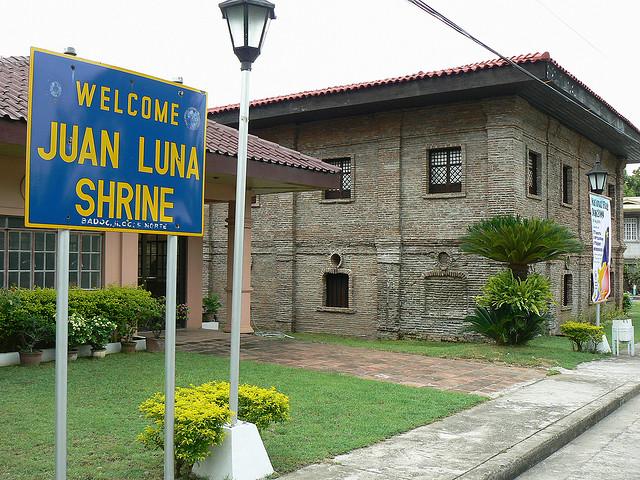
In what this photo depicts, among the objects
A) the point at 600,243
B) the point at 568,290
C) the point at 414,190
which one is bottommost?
the point at 568,290

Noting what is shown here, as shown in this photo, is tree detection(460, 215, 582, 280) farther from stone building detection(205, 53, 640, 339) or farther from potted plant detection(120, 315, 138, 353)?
potted plant detection(120, 315, 138, 353)

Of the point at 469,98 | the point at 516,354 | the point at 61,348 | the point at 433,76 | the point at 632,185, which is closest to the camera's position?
the point at 61,348

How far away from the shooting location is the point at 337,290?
68.7 feet

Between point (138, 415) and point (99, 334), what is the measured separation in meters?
4.35

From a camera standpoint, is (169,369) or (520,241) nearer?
(169,369)

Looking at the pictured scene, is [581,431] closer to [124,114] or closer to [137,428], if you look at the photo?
[137,428]

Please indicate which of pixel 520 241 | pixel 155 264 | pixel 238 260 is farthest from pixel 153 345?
pixel 238 260

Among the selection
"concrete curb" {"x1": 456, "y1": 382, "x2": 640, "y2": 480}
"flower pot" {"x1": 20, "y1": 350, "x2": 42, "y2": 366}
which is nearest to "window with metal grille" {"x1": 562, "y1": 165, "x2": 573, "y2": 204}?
"concrete curb" {"x1": 456, "y1": 382, "x2": 640, "y2": 480}

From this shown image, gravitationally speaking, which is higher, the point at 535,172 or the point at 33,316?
the point at 535,172

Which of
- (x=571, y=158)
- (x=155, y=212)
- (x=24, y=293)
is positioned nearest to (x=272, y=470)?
(x=155, y=212)

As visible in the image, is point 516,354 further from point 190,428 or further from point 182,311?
point 190,428

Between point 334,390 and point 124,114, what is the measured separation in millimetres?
5823

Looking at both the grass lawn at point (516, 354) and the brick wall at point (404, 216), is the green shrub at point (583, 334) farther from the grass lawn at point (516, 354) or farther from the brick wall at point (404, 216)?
the brick wall at point (404, 216)

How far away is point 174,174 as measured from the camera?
471 cm
